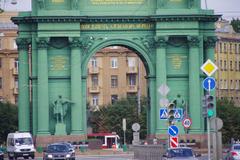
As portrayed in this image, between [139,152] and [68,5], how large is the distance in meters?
22.7

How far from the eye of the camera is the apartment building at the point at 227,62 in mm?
175125

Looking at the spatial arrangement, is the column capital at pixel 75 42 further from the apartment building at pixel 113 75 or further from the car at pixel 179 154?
the apartment building at pixel 113 75

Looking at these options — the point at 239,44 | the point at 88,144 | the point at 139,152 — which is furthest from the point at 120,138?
the point at 139,152

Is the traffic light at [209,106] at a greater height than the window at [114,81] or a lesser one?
lesser

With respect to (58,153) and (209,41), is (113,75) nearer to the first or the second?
(209,41)

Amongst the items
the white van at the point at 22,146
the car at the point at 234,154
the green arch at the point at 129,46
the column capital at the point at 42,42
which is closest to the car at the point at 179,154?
the car at the point at 234,154

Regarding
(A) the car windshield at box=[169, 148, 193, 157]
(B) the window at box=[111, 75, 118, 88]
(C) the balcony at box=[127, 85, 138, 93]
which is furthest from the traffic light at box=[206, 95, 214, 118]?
(C) the balcony at box=[127, 85, 138, 93]

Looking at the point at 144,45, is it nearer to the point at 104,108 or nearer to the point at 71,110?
the point at 71,110

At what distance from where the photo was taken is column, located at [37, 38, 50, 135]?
100438 millimetres

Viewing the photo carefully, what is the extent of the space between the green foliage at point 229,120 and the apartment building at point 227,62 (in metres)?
30.9

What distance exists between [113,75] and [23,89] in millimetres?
68168

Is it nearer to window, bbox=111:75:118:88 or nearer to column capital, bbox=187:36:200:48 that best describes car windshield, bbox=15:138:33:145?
column capital, bbox=187:36:200:48

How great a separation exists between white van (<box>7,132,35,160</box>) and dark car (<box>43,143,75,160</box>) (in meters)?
14.2

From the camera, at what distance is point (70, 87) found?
3991 inches
